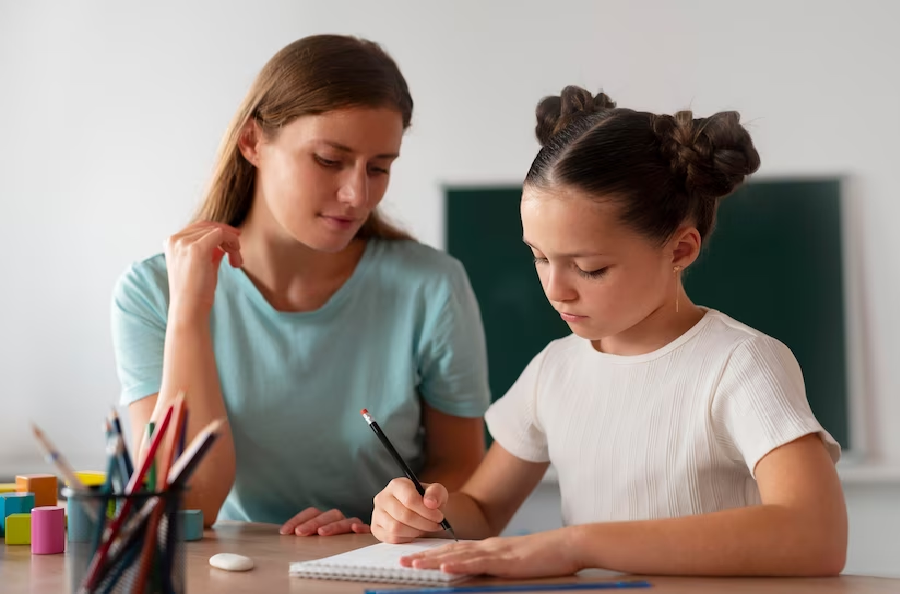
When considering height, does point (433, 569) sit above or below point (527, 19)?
below

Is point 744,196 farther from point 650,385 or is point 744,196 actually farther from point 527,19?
point 650,385

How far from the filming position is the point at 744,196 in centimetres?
331

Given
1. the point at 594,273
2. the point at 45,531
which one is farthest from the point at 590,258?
the point at 45,531

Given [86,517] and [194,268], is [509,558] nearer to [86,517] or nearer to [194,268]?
[86,517]

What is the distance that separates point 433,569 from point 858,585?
1.37 feet

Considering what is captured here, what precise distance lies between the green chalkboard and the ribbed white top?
6.55ft

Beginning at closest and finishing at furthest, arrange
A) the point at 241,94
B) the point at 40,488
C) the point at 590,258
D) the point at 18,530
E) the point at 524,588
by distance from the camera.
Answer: the point at 524,588 → the point at 590,258 → the point at 18,530 → the point at 40,488 → the point at 241,94

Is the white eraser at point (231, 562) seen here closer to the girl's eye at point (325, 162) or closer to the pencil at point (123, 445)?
the pencil at point (123, 445)

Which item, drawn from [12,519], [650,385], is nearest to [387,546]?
[650,385]

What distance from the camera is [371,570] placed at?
980 millimetres

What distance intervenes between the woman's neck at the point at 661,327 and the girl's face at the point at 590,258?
0.09 m

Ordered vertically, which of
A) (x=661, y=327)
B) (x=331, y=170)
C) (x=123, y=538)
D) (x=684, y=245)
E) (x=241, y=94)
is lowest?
(x=123, y=538)

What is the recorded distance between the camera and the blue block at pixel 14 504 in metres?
1.34

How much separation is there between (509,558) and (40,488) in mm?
822
